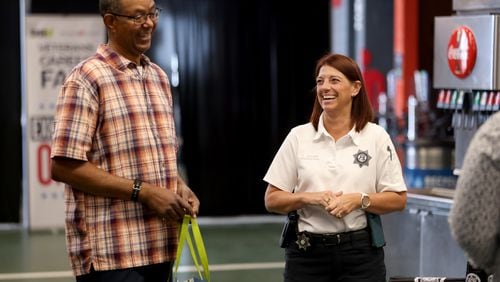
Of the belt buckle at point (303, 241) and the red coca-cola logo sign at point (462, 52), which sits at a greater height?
the red coca-cola logo sign at point (462, 52)

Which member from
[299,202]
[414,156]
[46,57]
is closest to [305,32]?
[414,156]

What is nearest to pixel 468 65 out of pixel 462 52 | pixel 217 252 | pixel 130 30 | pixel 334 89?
pixel 462 52

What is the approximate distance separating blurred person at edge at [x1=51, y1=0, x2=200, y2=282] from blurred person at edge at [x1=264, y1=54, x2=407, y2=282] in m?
0.60

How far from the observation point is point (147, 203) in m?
3.13

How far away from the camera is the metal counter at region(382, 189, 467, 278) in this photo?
5.29 m

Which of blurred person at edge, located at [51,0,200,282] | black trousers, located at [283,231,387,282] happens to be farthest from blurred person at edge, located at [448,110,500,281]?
black trousers, located at [283,231,387,282]

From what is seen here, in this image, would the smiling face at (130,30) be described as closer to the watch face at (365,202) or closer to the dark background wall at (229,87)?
the watch face at (365,202)

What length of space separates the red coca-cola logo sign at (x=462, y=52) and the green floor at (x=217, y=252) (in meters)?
2.45

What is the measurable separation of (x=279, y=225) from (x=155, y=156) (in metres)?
6.65

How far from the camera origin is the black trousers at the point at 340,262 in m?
3.63

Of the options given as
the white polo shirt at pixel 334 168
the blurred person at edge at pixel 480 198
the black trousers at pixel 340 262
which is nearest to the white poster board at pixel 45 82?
the white polo shirt at pixel 334 168

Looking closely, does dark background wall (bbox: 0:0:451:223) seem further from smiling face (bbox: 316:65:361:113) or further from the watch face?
the watch face

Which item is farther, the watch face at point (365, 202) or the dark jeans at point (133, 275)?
the watch face at point (365, 202)

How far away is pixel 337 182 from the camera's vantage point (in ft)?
12.1
